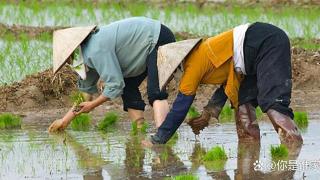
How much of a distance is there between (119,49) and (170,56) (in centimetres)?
69

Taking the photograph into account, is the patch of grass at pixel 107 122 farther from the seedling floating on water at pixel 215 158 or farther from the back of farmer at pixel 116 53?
the seedling floating on water at pixel 215 158

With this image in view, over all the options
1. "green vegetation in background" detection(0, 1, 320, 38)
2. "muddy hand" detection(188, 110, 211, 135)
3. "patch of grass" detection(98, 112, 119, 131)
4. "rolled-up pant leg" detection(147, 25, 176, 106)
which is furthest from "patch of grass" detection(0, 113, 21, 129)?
"green vegetation in background" detection(0, 1, 320, 38)

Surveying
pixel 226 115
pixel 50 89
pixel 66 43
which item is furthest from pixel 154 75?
pixel 50 89

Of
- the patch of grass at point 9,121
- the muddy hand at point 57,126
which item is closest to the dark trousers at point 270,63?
the muddy hand at point 57,126

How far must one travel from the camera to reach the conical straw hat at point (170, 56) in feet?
20.9

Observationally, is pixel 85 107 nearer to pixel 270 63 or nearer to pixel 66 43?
pixel 66 43

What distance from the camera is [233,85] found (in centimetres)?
651

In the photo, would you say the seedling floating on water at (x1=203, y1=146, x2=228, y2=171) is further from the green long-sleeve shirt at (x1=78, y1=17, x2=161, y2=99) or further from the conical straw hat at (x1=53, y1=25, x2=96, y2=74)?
the conical straw hat at (x1=53, y1=25, x2=96, y2=74)

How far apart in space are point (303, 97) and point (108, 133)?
2.60 meters

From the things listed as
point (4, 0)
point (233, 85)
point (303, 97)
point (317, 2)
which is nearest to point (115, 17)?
point (4, 0)

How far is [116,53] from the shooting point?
6953 millimetres

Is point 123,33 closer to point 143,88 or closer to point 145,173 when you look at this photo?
point 145,173

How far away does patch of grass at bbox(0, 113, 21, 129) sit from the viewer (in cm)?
795

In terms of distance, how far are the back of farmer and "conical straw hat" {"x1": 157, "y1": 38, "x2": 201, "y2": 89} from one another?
0.41m
